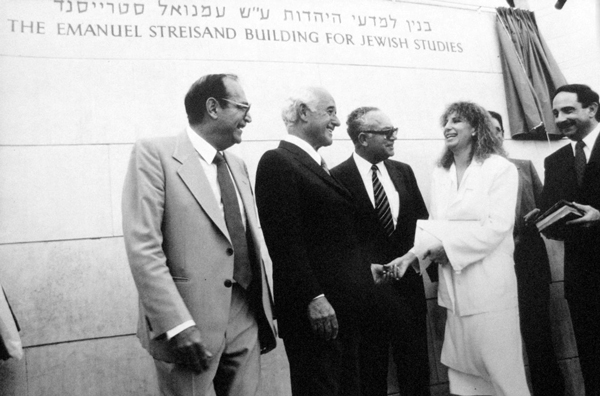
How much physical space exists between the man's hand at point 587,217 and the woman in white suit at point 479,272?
0.35 meters

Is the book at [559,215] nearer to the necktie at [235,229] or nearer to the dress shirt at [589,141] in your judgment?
the dress shirt at [589,141]

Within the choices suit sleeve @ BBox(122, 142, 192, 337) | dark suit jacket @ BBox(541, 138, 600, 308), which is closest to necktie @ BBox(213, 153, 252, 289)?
suit sleeve @ BBox(122, 142, 192, 337)

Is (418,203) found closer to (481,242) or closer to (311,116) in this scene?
(481,242)

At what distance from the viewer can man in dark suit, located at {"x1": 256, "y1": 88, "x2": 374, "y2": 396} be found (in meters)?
2.43

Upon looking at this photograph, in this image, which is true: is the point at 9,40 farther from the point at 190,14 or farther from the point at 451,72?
the point at 451,72

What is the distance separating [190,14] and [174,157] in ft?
6.87

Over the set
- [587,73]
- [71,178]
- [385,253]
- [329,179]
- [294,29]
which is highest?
[294,29]

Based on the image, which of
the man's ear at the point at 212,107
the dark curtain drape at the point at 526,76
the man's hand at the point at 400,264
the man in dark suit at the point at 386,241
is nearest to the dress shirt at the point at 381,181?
the man in dark suit at the point at 386,241

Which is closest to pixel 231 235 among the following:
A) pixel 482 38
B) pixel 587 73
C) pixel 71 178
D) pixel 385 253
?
pixel 385 253

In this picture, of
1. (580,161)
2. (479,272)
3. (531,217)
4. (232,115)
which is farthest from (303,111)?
(580,161)

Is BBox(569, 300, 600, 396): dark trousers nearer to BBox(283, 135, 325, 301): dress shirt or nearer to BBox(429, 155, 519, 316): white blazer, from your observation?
BBox(429, 155, 519, 316): white blazer

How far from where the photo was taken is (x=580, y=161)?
3434 mm

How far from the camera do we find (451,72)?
14.9 ft

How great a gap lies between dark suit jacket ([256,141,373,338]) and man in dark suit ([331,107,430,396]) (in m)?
0.44
